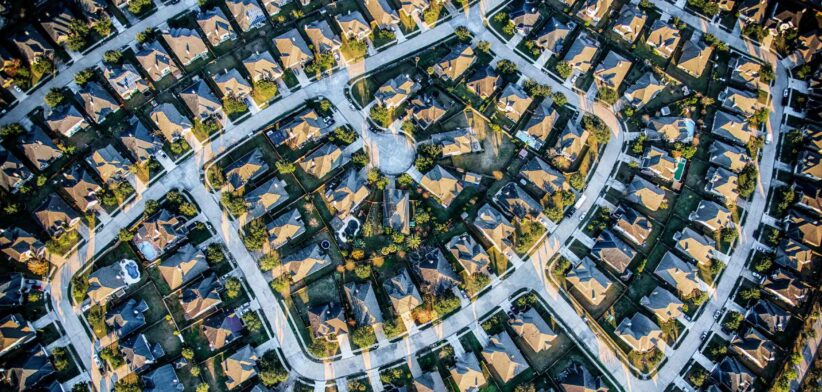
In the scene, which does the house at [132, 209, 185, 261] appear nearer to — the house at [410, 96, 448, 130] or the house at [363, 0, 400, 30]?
the house at [410, 96, 448, 130]

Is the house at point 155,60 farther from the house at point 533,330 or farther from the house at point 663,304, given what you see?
the house at point 663,304

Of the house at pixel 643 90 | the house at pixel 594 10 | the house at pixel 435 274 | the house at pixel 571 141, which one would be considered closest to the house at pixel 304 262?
the house at pixel 435 274

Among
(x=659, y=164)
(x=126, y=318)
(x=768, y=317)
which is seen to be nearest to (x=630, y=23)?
(x=659, y=164)

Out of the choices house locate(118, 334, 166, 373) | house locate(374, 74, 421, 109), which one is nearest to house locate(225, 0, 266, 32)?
house locate(374, 74, 421, 109)

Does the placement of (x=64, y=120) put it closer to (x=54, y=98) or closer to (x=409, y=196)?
(x=54, y=98)

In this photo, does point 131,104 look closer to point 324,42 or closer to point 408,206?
point 324,42

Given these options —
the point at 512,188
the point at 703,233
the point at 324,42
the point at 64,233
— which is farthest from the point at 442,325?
the point at 64,233
